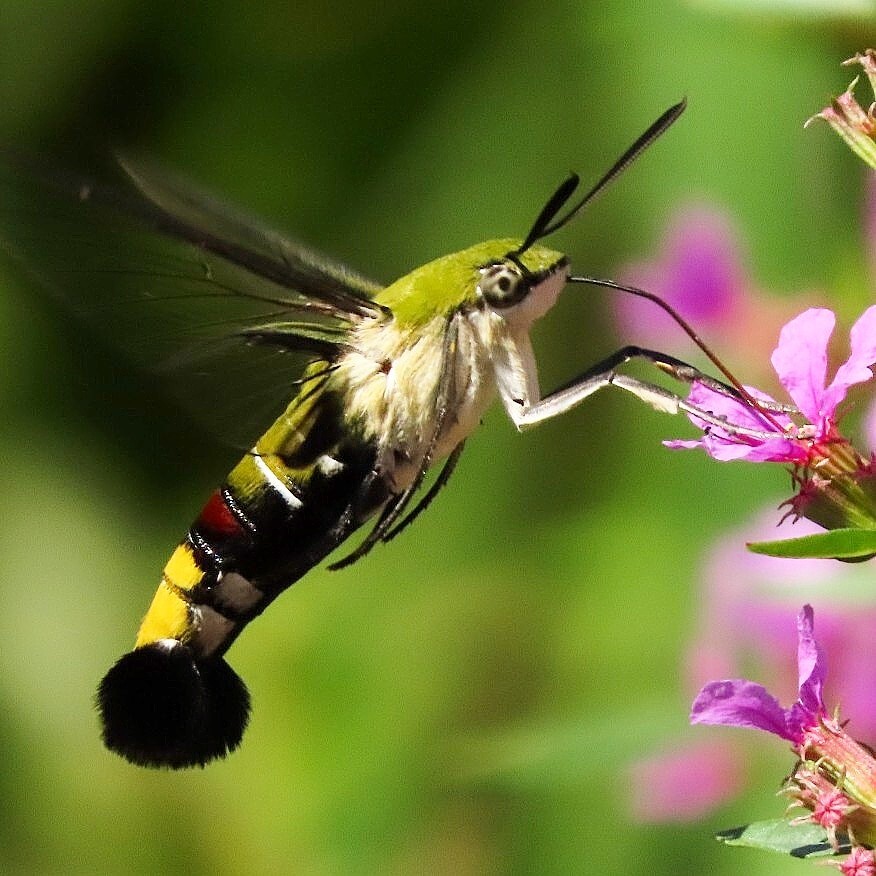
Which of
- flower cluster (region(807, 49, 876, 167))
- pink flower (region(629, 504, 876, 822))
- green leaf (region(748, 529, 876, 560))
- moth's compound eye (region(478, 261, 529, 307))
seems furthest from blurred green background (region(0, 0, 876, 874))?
green leaf (region(748, 529, 876, 560))

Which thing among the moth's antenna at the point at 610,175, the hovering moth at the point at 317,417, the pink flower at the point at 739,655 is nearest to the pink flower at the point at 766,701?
the hovering moth at the point at 317,417

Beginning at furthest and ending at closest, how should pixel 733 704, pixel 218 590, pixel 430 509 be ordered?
pixel 430 509, pixel 218 590, pixel 733 704

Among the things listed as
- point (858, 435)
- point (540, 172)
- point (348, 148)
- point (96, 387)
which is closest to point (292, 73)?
point (348, 148)

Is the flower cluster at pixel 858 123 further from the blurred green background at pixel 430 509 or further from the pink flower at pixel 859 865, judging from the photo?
the blurred green background at pixel 430 509

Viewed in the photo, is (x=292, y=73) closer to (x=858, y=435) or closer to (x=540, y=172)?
(x=540, y=172)

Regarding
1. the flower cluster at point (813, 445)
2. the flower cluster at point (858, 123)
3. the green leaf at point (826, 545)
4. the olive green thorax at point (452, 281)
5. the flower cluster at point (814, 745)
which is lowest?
the flower cluster at point (814, 745)

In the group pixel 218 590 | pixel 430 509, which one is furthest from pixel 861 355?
pixel 430 509

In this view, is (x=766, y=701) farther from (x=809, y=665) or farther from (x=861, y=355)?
(x=861, y=355)
